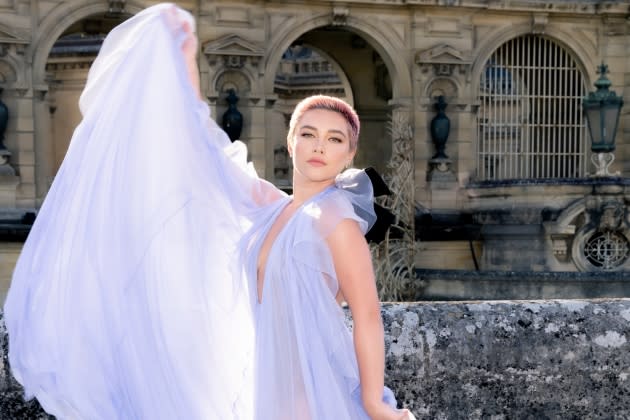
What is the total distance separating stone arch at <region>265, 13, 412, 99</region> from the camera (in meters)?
17.3

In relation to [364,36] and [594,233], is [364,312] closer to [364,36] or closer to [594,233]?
[594,233]

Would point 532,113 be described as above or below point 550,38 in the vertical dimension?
below

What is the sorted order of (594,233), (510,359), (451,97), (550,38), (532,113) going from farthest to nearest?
(532,113), (550,38), (451,97), (594,233), (510,359)

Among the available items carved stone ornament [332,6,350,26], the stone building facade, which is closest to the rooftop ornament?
the stone building facade

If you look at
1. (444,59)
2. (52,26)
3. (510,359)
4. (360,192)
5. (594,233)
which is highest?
(52,26)

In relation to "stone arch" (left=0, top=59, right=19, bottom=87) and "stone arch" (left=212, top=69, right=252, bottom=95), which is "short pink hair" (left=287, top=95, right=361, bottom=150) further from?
"stone arch" (left=212, top=69, right=252, bottom=95)

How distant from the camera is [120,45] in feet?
9.22

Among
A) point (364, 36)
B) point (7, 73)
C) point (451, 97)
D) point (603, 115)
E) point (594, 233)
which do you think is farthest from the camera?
point (451, 97)

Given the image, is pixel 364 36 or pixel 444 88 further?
pixel 444 88

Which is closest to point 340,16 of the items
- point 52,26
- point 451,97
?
point 451,97

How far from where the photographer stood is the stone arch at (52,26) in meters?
15.9

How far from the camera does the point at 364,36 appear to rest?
18.0 meters

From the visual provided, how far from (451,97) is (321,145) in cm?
1573

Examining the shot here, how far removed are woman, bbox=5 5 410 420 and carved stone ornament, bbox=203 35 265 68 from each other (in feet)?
45.8
